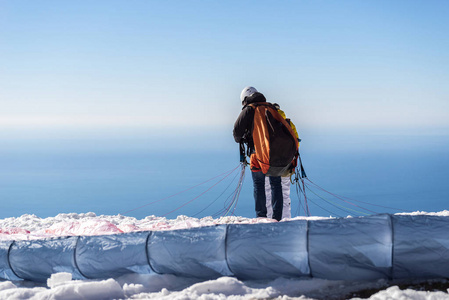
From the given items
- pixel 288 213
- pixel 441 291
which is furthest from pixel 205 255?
pixel 288 213

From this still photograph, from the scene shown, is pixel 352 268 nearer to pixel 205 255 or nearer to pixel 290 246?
pixel 290 246

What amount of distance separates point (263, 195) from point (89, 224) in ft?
8.19

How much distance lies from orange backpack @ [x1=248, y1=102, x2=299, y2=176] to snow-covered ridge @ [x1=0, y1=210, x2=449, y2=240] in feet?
2.65

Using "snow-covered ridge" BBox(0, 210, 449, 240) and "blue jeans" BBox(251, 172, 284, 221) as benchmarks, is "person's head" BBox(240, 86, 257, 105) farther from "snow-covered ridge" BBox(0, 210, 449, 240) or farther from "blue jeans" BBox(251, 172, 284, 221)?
"snow-covered ridge" BBox(0, 210, 449, 240)

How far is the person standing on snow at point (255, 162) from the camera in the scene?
6.40 m

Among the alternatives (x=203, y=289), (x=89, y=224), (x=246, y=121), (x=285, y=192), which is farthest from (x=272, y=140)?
(x=203, y=289)

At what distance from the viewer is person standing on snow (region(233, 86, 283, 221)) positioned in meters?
6.40

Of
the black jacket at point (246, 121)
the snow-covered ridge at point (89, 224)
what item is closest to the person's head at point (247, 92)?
the black jacket at point (246, 121)

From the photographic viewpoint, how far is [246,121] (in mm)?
6387

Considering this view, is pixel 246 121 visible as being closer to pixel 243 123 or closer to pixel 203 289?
pixel 243 123

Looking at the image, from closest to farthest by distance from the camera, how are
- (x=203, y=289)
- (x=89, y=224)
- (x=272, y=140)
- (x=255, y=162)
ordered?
(x=203, y=289) → (x=89, y=224) → (x=272, y=140) → (x=255, y=162)

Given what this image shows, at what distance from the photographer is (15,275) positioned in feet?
15.4

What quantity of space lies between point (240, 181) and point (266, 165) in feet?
2.20

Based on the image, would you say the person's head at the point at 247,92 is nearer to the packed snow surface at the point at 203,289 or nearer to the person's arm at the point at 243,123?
the person's arm at the point at 243,123
